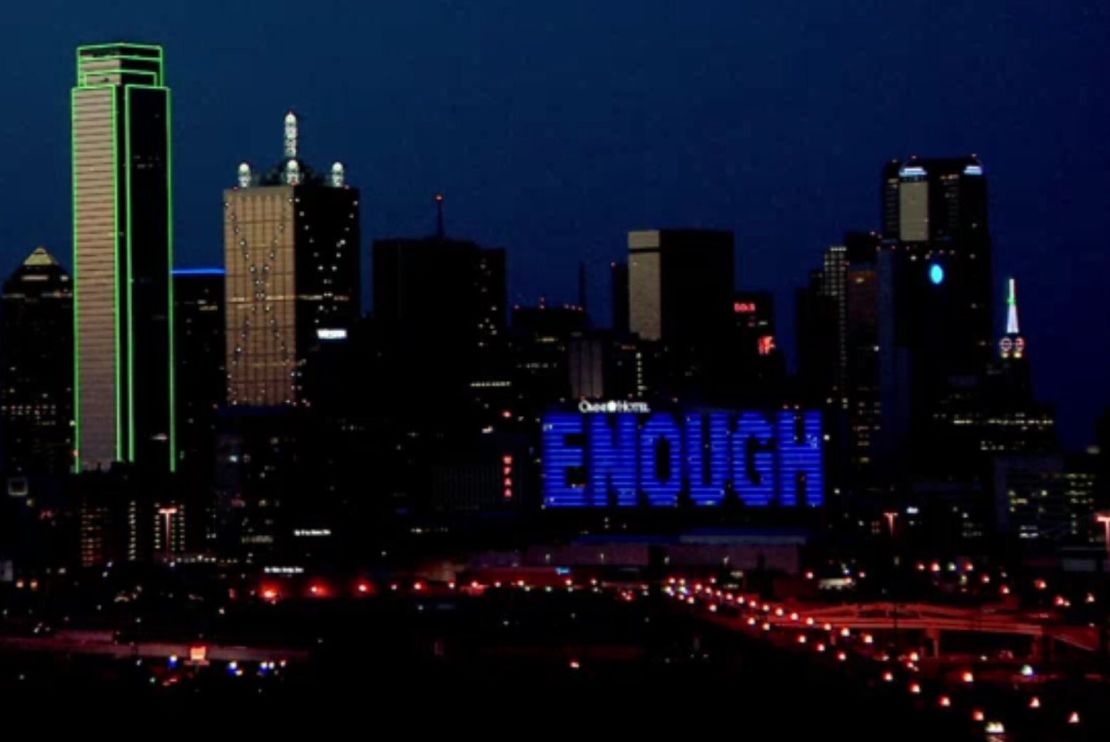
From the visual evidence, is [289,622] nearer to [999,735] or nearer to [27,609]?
[27,609]

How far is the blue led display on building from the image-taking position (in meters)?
130

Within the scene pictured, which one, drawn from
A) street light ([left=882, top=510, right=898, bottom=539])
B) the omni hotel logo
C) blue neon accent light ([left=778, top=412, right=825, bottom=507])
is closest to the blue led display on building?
blue neon accent light ([left=778, top=412, right=825, bottom=507])

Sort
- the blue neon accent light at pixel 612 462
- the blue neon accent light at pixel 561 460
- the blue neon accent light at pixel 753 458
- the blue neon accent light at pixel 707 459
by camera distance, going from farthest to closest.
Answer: the blue neon accent light at pixel 561 460 < the blue neon accent light at pixel 612 462 < the blue neon accent light at pixel 753 458 < the blue neon accent light at pixel 707 459

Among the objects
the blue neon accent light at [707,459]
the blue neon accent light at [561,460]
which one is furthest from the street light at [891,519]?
the blue neon accent light at [561,460]

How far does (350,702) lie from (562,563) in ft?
195

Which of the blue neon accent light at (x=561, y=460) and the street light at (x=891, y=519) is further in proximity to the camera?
the street light at (x=891, y=519)

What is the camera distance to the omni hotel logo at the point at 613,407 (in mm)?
131750

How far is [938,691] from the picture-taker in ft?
255

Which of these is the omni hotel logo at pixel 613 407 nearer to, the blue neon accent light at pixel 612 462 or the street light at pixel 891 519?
the blue neon accent light at pixel 612 462

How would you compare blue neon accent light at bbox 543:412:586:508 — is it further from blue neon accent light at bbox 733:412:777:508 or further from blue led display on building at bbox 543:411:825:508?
blue neon accent light at bbox 733:412:777:508

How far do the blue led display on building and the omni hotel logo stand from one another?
0.99 m

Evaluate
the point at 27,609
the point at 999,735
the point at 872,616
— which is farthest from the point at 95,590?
the point at 999,735

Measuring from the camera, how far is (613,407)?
5246 inches

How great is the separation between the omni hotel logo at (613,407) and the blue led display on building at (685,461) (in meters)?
0.99
